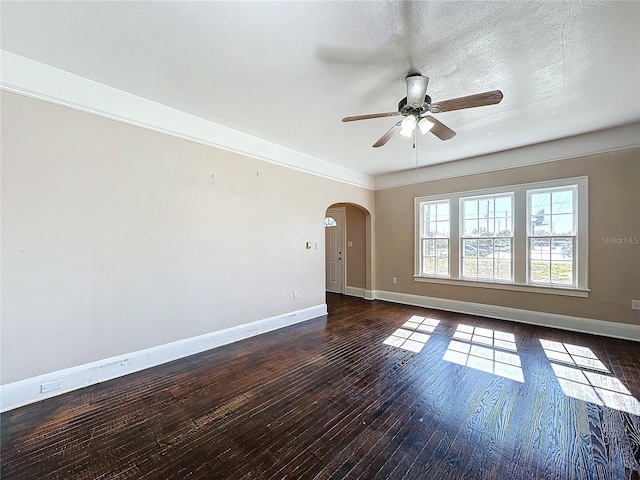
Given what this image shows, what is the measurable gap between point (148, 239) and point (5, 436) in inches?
73.3

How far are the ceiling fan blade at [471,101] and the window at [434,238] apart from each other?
352 centimetres

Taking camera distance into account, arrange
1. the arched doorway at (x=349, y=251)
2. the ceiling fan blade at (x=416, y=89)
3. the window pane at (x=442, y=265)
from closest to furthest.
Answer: the ceiling fan blade at (x=416, y=89), the window pane at (x=442, y=265), the arched doorway at (x=349, y=251)

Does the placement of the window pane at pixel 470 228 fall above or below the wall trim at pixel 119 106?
below

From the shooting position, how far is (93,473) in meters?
1.68

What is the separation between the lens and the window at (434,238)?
18.6 ft

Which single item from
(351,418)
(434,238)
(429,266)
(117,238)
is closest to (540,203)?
(434,238)

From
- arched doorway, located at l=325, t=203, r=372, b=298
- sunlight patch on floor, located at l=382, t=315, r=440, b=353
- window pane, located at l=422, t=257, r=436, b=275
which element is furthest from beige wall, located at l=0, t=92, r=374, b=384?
window pane, located at l=422, t=257, r=436, b=275

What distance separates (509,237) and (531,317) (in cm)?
139

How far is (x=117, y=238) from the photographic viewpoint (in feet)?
9.53

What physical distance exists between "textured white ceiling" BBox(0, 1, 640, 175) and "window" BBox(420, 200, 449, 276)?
7.98ft

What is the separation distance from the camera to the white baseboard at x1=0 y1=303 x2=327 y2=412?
2371mm

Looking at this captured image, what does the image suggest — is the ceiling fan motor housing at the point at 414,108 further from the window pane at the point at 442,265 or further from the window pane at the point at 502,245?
the window pane at the point at 442,265

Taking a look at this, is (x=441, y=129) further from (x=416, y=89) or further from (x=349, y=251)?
(x=349, y=251)

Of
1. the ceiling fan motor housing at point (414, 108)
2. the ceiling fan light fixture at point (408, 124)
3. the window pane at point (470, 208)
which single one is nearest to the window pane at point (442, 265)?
the window pane at point (470, 208)
